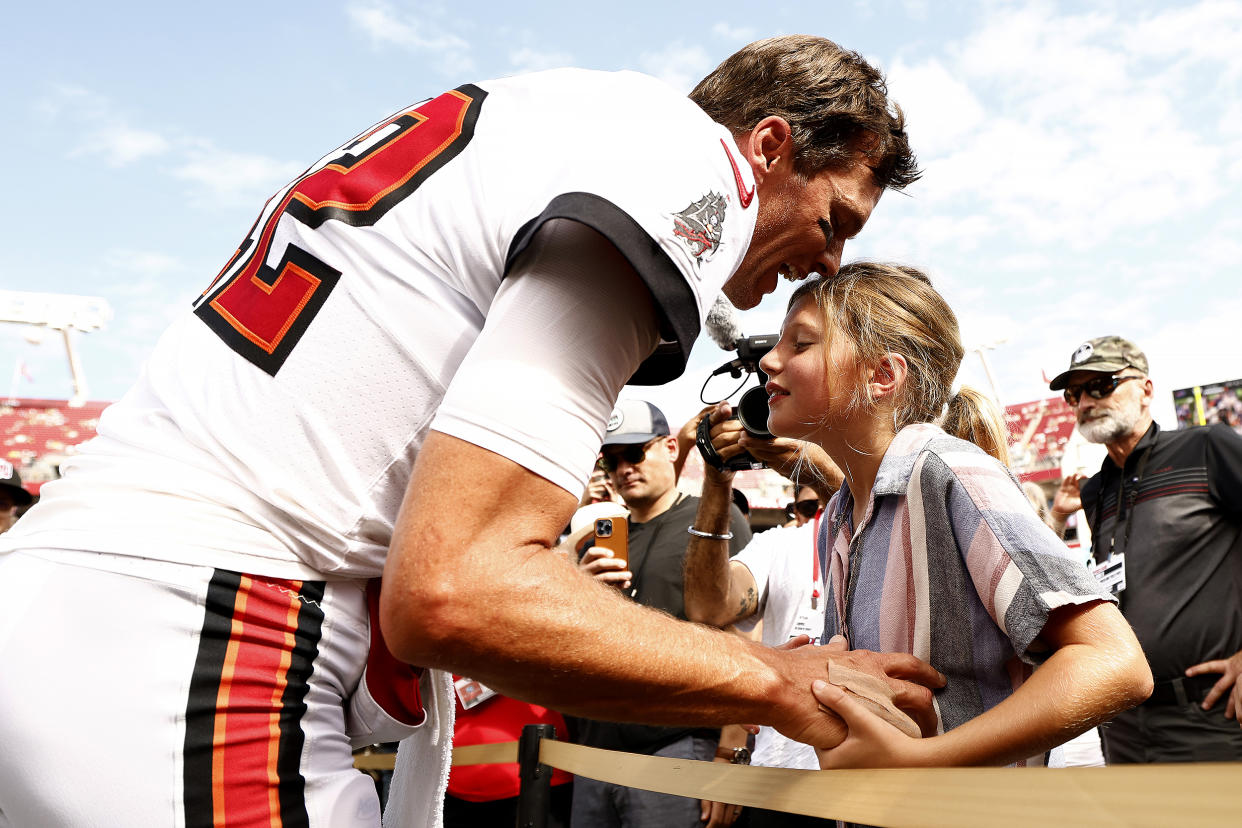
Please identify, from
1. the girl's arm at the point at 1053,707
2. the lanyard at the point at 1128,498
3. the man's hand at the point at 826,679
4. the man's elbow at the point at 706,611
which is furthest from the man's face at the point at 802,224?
the lanyard at the point at 1128,498

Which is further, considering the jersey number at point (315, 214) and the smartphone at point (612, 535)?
the smartphone at point (612, 535)

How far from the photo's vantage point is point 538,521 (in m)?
1.00

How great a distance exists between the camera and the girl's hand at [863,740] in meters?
1.31

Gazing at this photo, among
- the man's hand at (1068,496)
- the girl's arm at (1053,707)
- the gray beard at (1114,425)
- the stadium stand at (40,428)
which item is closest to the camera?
the girl's arm at (1053,707)

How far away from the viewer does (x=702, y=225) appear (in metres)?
1.09

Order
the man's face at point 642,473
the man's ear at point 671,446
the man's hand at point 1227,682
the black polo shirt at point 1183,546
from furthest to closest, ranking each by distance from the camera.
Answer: the man's ear at point 671,446 → the man's face at point 642,473 → the black polo shirt at point 1183,546 → the man's hand at point 1227,682

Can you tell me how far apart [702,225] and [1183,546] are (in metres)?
4.08

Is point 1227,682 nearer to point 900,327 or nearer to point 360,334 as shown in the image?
point 900,327

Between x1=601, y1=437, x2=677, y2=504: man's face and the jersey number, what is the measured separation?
10.5 feet

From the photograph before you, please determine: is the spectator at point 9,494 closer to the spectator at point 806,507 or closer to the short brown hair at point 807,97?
the spectator at point 806,507

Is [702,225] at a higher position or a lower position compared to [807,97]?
lower

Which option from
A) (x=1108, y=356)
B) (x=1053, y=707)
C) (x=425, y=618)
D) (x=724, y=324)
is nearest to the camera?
(x=425, y=618)

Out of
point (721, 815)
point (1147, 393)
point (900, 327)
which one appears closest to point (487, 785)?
point (721, 815)

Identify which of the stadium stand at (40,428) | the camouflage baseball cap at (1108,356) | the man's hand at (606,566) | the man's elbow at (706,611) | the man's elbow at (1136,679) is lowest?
the man's elbow at (1136,679)
